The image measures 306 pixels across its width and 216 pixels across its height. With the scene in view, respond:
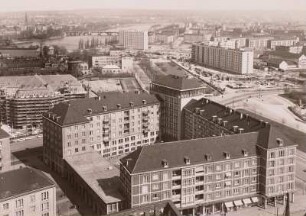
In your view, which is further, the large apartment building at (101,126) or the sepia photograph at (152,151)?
the large apartment building at (101,126)

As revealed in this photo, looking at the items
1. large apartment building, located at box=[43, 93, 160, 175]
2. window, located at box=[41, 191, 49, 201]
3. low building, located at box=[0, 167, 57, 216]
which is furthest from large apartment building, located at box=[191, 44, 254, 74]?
window, located at box=[41, 191, 49, 201]

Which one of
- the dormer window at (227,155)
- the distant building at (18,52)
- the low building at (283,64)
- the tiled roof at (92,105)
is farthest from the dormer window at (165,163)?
the distant building at (18,52)

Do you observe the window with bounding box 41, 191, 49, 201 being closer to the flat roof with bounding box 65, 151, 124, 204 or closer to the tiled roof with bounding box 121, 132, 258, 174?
the flat roof with bounding box 65, 151, 124, 204

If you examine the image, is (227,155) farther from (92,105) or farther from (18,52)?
(18,52)

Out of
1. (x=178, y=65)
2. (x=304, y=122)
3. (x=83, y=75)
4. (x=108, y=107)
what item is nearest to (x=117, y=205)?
(x=108, y=107)

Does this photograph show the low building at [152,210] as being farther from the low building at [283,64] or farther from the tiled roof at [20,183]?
the low building at [283,64]

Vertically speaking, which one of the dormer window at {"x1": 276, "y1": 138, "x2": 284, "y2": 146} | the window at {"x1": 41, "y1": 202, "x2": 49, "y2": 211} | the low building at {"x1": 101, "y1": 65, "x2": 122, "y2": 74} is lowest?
the window at {"x1": 41, "y1": 202, "x2": 49, "y2": 211}

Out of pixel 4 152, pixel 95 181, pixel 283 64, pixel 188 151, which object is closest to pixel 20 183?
pixel 95 181
